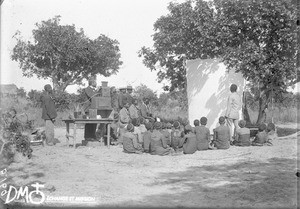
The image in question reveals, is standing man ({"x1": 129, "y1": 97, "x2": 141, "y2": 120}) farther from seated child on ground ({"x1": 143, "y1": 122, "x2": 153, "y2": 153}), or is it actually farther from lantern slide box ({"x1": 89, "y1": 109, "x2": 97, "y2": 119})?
seated child on ground ({"x1": 143, "y1": 122, "x2": 153, "y2": 153})

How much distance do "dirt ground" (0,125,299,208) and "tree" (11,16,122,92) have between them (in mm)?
18861

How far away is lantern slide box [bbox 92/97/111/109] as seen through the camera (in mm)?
11328

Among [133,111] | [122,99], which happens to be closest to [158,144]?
[133,111]

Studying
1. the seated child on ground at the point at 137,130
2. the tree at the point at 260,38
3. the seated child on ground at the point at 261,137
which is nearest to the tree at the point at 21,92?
the seated child on ground at the point at 137,130

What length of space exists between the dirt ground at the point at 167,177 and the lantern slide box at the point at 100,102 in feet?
4.58

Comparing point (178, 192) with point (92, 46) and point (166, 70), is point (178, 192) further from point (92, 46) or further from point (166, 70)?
point (92, 46)

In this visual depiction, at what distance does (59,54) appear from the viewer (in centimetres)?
2828

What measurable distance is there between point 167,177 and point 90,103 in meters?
5.17

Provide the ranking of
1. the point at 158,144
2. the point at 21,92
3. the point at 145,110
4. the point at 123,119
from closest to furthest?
1. the point at 158,144
2. the point at 123,119
3. the point at 145,110
4. the point at 21,92

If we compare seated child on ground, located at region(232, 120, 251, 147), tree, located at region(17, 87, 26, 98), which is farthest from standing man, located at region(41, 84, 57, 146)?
tree, located at region(17, 87, 26, 98)

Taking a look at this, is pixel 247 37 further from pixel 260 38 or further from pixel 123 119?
pixel 123 119

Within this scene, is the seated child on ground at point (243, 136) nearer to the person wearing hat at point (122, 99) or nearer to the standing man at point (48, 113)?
the person wearing hat at point (122, 99)

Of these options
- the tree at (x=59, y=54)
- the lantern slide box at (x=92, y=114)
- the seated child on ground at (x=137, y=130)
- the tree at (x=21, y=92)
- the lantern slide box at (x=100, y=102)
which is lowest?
the seated child on ground at (x=137, y=130)

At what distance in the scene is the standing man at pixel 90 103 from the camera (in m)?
11.7
